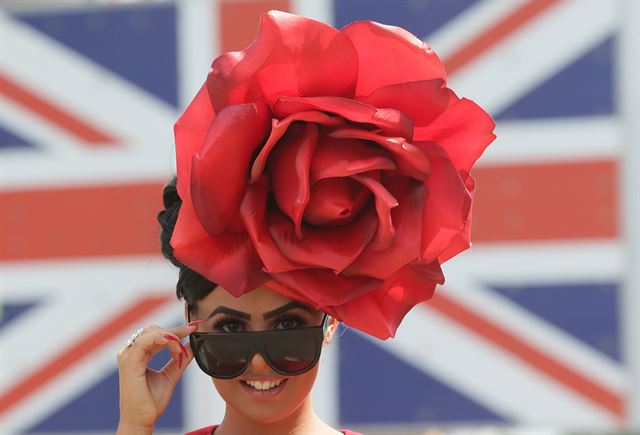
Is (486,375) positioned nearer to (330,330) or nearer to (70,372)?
(70,372)

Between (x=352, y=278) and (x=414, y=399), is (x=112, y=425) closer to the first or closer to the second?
(x=414, y=399)

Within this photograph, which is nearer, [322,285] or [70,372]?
[322,285]

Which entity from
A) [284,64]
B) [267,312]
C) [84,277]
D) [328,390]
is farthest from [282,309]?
[84,277]

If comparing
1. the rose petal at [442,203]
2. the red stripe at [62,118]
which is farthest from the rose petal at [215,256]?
the red stripe at [62,118]

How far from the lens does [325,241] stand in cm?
124

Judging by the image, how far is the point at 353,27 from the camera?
1.27 meters

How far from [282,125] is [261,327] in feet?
1.01

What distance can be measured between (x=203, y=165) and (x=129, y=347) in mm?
319

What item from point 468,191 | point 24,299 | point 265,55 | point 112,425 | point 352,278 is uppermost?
point 265,55

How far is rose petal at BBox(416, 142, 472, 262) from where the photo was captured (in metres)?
1.27

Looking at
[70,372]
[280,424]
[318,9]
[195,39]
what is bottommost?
[70,372]

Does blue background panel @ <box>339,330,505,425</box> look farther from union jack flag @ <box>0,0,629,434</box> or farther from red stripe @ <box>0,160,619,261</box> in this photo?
red stripe @ <box>0,160,619,261</box>

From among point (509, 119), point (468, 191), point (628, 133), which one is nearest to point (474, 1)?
point (509, 119)

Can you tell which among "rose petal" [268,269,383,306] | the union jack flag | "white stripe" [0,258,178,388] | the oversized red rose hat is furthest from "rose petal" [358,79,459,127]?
"white stripe" [0,258,178,388]
